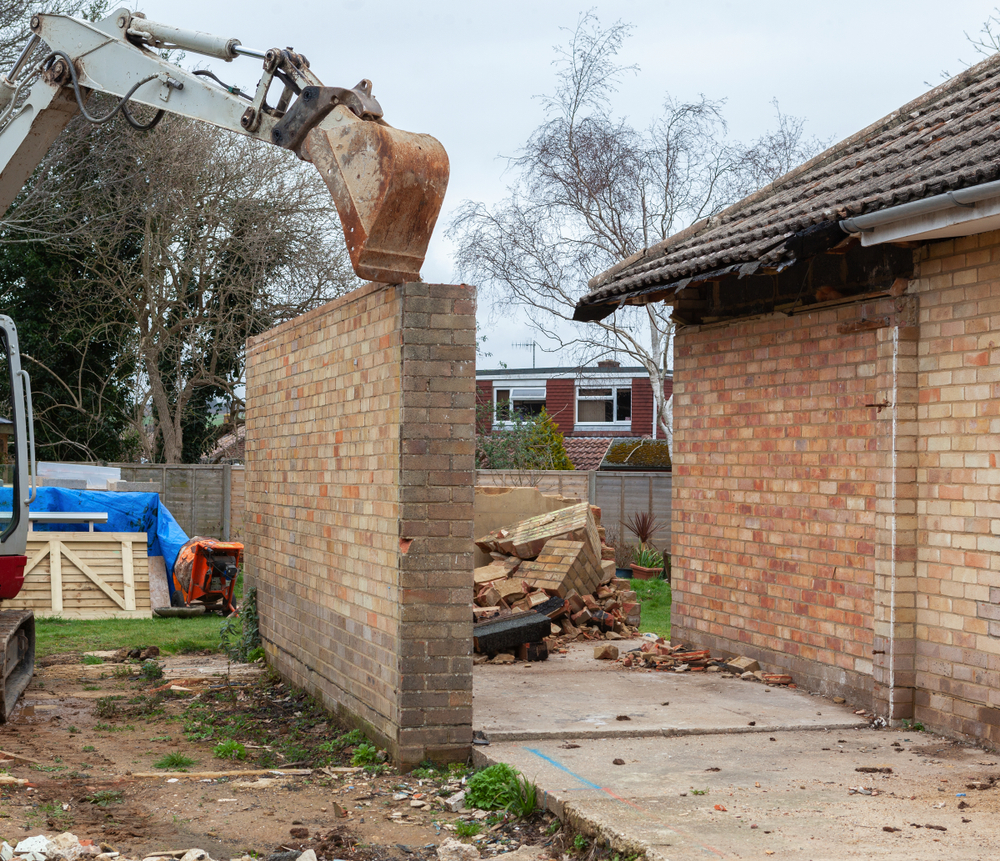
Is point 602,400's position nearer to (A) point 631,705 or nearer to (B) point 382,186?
(A) point 631,705

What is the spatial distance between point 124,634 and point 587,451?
20.5 meters

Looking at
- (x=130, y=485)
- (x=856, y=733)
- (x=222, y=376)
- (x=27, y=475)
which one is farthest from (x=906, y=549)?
(x=222, y=376)

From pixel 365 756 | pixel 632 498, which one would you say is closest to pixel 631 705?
pixel 365 756

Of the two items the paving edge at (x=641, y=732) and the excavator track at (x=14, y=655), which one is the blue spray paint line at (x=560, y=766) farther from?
the excavator track at (x=14, y=655)

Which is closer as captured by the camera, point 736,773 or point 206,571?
point 736,773

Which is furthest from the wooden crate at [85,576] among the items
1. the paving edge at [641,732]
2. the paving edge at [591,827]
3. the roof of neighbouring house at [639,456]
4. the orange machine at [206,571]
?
the roof of neighbouring house at [639,456]

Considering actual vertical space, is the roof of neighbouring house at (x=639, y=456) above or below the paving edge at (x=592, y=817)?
above

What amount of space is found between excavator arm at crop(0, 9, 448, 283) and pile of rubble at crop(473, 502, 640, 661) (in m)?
4.98

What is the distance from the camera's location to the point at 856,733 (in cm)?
672

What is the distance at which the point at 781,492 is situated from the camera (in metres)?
8.47

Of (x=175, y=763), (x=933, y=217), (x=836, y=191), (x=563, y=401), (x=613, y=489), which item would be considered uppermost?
(x=836, y=191)

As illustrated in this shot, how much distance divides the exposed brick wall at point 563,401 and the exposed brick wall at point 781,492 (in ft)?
81.2

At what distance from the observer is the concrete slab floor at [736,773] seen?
4520 millimetres

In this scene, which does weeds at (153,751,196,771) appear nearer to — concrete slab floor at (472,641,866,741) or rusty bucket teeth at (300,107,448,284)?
concrete slab floor at (472,641,866,741)
